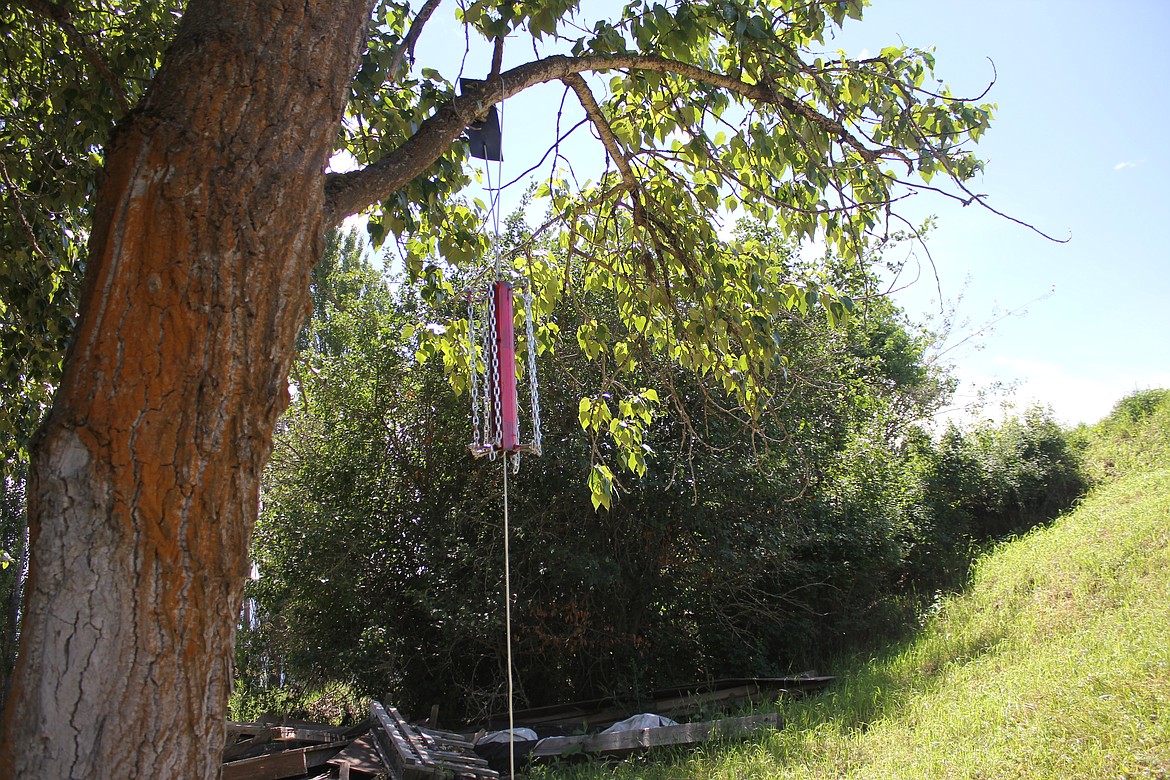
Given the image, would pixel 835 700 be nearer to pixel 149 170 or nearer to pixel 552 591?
pixel 552 591

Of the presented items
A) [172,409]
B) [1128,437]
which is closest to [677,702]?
[172,409]

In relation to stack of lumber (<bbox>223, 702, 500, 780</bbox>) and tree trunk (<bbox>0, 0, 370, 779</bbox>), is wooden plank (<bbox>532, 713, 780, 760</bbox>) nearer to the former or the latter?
stack of lumber (<bbox>223, 702, 500, 780</bbox>)

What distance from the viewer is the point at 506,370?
3.00 metres

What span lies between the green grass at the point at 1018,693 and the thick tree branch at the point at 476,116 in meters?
3.32

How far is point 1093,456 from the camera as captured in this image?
13062 millimetres

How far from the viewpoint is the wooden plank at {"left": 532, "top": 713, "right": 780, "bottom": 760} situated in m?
6.39

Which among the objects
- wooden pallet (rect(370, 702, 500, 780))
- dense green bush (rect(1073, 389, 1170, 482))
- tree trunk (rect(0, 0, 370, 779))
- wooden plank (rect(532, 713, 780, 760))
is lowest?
wooden plank (rect(532, 713, 780, 760))

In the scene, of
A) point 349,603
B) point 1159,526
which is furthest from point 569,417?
point 1159,526

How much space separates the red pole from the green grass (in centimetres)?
335

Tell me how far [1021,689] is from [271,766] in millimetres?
5514

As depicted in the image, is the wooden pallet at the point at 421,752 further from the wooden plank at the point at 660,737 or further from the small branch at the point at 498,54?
the small branch at the point at 498,54

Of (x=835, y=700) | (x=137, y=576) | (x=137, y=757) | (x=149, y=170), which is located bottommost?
(x=835, y=700)

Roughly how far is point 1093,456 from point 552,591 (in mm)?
9236

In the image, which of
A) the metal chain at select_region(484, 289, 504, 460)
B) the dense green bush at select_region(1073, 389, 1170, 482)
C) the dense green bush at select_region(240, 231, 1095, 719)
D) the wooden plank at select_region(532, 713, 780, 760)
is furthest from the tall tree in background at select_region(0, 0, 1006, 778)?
the dense green bush at select_region(1073, 389, 1170, 482)
